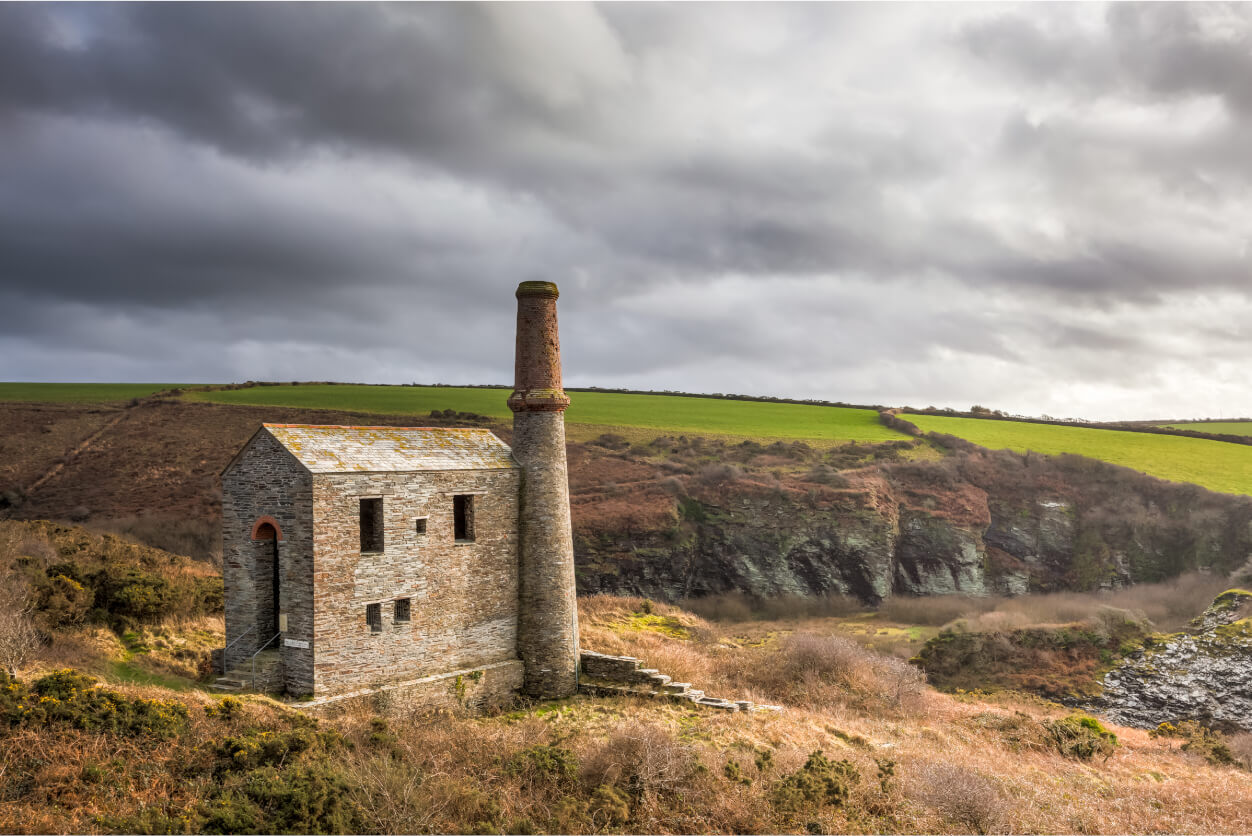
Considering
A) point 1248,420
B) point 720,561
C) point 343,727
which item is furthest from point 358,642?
point 1248,420

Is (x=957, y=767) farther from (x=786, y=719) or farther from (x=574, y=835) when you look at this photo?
(x=574, y=835)

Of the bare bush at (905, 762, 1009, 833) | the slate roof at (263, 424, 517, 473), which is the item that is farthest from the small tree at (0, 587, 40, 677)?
the bare bush at (905, 762, 1009, 833)

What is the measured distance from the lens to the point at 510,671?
21.1 m

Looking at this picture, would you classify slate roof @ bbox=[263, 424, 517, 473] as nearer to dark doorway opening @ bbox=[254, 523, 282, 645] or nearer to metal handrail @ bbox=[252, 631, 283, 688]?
dark doorway opening @ bbox=[254, 523, 282, 645]

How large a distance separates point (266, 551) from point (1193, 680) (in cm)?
3406

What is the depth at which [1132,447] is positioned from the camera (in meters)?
59.1

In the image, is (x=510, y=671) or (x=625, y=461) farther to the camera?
(x=625, y=461)

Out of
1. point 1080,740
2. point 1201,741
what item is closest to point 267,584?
point 1080,740

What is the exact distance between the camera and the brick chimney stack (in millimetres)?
21469

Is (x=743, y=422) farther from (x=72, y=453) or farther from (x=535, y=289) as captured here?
(x=72, y=453)

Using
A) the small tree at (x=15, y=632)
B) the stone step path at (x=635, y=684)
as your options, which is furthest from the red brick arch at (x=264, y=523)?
the stone step path at (x=635, y=684)

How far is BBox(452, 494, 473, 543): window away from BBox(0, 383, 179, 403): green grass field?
5792 centimetres

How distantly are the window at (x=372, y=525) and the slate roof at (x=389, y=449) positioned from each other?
109 cm

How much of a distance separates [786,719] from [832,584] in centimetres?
2783
